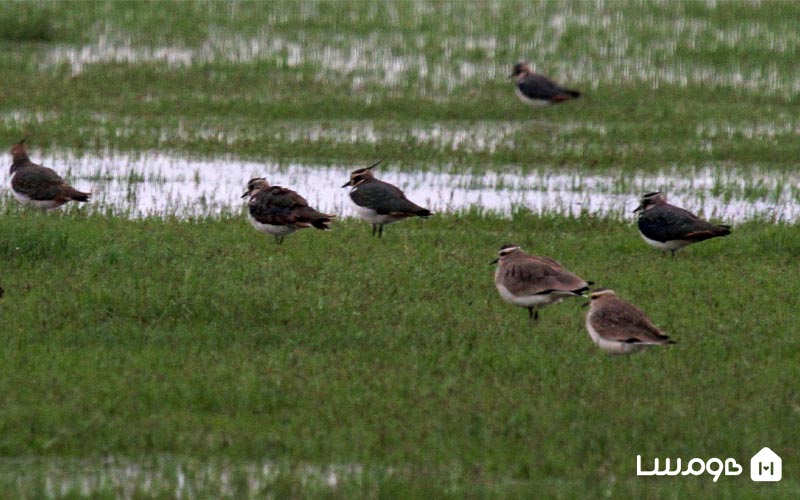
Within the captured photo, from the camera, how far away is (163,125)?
22750 millimetres

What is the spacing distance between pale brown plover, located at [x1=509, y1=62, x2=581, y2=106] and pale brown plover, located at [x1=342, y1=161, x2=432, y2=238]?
1039 centimetres

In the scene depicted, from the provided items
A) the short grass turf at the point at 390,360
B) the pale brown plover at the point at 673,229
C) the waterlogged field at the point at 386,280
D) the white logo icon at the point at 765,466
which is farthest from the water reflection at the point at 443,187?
the white logo icon at the point at 765,466

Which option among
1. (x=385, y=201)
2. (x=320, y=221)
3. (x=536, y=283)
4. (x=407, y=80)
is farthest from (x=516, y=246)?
(x=407, y=80)

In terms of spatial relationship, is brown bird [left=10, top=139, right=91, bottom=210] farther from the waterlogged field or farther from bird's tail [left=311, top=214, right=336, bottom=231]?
bird's tail [left=311, top=214, right=336, bottom=231]

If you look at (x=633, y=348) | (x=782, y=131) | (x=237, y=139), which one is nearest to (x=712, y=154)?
(x=782, y=131)

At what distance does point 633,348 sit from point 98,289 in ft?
14.4

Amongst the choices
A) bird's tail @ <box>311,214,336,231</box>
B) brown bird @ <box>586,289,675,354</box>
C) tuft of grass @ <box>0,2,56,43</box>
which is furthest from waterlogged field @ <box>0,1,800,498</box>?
tuft of grass @ <box>0,2,56,43</box>

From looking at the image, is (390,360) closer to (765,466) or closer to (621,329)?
(621,329)

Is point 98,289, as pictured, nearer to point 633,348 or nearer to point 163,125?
point 633,348

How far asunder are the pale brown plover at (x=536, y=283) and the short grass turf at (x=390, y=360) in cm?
24

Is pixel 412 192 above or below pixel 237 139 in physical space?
below

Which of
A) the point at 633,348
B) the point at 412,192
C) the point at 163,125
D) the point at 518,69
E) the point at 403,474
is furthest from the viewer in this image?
the point at 518,69

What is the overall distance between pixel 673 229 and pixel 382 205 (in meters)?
3.05

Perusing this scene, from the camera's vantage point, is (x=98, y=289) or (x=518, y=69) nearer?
(x=98, y=289)
